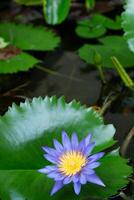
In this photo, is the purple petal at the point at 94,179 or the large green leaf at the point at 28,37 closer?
the purple petal at the point at 94,179

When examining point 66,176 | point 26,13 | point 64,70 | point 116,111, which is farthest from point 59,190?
point 26,13

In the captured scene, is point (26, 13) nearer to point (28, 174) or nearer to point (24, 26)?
point (24, 26)

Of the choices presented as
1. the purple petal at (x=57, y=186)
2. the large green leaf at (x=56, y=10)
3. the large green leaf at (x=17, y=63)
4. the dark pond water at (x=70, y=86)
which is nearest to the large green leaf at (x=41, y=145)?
the purple petal at (x=57, y=186)

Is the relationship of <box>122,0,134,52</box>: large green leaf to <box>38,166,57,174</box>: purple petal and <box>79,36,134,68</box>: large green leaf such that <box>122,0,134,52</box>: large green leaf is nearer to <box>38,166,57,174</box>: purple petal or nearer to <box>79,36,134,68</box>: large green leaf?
<box>79,36,134,68</box>: large green leaf

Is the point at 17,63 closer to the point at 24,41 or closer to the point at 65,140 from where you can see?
the point at 24,41

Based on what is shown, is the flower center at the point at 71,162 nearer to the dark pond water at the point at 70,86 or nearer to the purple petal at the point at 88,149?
the purple petal at the point at 88,149

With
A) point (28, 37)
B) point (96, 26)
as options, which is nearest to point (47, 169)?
point (28, 37)

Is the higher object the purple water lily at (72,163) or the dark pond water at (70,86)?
the purple water lily at (72,163)
